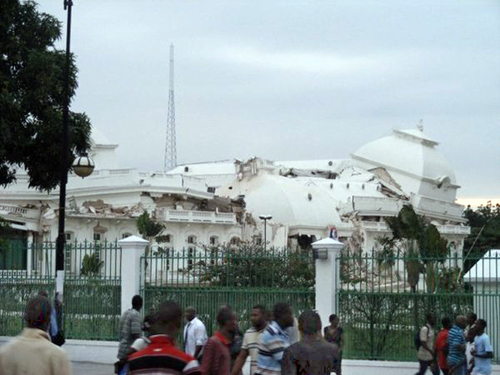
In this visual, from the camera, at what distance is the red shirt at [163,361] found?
6734 millimetres

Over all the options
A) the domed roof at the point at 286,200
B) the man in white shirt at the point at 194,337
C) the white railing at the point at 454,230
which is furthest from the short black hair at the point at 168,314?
the white railing at the point at 454,230

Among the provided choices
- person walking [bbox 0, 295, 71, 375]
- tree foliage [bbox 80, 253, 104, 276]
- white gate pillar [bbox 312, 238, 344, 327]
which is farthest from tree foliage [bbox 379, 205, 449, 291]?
person walking [bbox 0, 295, 71, 375]

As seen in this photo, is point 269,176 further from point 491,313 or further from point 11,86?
point 491,313

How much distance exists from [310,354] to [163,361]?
2139 millimetres

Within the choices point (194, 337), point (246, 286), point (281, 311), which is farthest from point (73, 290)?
point (281, 311)

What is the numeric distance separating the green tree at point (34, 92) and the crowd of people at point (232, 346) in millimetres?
9904

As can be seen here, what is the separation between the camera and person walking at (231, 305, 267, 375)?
991 cm

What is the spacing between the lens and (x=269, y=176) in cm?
7800

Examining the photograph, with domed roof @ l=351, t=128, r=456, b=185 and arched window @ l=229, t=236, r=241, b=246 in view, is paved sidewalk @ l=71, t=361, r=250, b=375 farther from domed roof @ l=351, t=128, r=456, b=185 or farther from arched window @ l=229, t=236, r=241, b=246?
domed roof @ l=351, t=128, r=456, b=185

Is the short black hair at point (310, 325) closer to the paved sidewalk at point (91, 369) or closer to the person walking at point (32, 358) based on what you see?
the person walking at point (32, 358)

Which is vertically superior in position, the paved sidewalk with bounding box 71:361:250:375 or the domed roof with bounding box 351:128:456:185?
the domed roof with bounding box 351:128:456:185

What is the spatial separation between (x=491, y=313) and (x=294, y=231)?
5469 centimetres

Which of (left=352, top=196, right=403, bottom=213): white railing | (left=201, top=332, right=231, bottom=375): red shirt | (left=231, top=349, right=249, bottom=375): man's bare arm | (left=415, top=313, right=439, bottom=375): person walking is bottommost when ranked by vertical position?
(left=415, top=313, right=439, bottom=375): person walking

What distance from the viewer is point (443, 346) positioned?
627 inches
